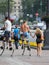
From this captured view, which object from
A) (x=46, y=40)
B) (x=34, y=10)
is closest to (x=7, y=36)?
(x=46, y=40)

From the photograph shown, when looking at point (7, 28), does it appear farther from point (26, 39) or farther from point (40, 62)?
point (40, 62)

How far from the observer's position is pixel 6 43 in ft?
65.0

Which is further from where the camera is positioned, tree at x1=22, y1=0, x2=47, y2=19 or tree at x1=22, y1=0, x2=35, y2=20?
tree at x1=22, y1=0, x2=35, y2=20

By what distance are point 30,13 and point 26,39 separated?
279 ft

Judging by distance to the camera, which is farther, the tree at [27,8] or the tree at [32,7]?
the tree at [27,8]

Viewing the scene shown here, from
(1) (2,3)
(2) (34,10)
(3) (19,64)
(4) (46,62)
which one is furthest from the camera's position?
(2) (34,10)

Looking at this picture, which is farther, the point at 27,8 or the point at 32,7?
the point at 27,8

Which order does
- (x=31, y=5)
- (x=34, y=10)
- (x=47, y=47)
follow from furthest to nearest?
(x=31, y=5) < (x=34, y=10) < (x=47, y=47)

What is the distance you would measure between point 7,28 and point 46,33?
15.6 ft

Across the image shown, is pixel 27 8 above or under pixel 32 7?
under

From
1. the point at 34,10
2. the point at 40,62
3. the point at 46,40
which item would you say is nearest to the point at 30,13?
the point at 34,10

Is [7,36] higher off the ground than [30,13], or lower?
higher

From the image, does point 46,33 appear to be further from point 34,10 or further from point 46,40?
point 34,10

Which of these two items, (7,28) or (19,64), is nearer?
(19,64)
